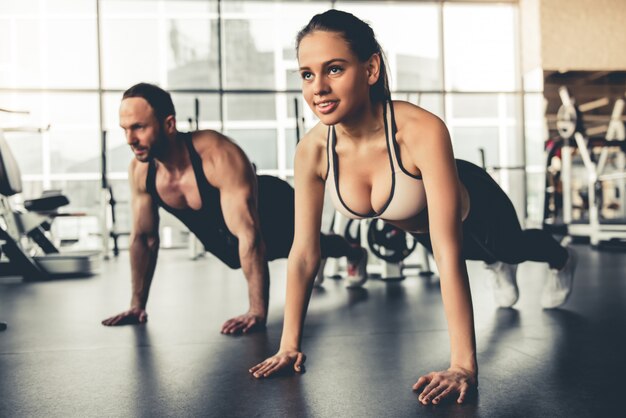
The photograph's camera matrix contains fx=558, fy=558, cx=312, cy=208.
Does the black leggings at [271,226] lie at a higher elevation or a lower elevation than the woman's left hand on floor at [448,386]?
higher

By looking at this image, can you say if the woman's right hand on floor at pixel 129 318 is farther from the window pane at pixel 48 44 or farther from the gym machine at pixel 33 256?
the window pane at pixel 48 44

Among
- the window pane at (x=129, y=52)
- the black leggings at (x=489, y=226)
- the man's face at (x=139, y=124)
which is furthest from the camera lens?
the window pane at (x=129, y=52)

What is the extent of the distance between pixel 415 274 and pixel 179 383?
2.43 meters

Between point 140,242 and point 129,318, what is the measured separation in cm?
28

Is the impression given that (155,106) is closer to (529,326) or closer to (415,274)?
(529,326)

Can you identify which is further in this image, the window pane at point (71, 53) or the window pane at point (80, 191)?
the window pane at point (80, 191)

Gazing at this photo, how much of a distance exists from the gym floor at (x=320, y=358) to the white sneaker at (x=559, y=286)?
2.2 inches

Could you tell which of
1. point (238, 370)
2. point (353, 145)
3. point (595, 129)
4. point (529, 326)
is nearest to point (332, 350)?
point (238, 370)

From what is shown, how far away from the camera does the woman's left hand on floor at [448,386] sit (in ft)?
3.43

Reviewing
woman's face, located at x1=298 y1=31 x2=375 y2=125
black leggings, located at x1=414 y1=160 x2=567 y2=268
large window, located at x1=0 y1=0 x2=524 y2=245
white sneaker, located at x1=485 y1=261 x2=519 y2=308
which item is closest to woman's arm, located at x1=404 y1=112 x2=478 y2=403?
woman's face, located at x1=298 y1=31 x2=375 y2=125

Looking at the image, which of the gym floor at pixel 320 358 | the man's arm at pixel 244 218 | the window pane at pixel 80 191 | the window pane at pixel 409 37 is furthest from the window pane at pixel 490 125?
the man's arm at pixel 244 218

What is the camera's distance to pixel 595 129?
10031 millimetres

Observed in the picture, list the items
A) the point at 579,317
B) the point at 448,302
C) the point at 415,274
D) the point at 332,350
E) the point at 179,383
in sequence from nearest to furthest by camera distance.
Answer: the point at 448,302, the point at 179,383, the point at 332,350, the point at 579,317, the point at 415,274

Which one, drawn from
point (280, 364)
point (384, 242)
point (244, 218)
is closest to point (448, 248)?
point (280, 364)
